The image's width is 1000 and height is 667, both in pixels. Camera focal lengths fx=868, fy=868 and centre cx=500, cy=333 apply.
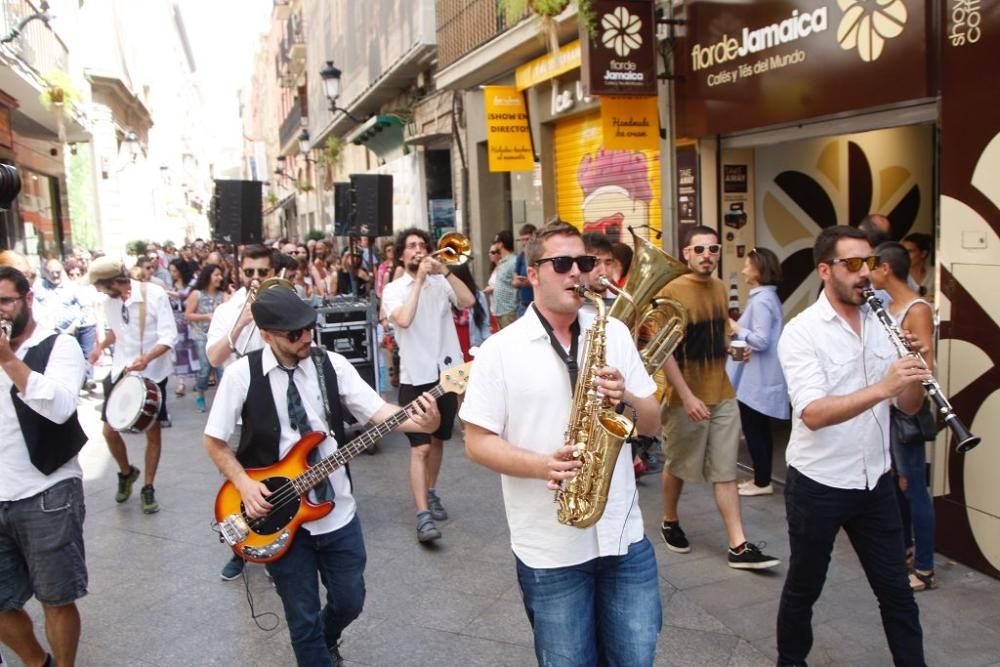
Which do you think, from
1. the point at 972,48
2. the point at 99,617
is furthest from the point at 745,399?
the point at 99,617

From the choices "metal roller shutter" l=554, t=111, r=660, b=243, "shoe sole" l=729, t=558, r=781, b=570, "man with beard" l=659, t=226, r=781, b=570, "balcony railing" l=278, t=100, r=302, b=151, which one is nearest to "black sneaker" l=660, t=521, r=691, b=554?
"man with beard" l=659, t=226, r=781, b=570

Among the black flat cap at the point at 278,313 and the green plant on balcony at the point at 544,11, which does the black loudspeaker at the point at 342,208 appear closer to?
the green plant on balcony at the point at 544,11

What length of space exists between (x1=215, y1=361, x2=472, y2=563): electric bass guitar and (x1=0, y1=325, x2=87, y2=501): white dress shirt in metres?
0.78

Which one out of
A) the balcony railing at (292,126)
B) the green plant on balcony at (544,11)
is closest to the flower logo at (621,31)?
the green plant on balcony at (544,11)

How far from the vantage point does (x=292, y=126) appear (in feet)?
131

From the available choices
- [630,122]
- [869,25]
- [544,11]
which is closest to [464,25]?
[544,11]

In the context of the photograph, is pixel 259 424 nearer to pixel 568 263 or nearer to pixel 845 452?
pixel 568 263

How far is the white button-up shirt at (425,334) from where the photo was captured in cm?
607

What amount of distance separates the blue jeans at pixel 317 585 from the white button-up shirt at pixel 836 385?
192cm

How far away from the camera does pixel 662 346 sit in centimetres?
425

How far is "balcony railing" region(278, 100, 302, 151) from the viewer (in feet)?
120

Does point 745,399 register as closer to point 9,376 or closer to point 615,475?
point 615,475

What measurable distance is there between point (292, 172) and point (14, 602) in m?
47.9

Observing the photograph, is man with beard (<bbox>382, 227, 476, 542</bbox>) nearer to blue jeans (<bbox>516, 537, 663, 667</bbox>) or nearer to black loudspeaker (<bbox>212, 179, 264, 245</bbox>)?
blue jeans (<bbox>516, 537, 663, 667</bbox>)
